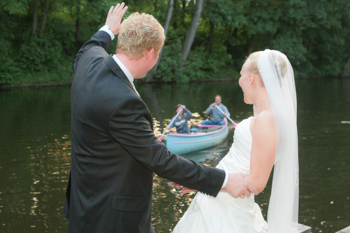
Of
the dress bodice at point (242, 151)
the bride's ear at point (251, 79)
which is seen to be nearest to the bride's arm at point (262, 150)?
the dress bodice at point (242, 151)

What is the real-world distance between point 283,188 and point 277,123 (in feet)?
1.69

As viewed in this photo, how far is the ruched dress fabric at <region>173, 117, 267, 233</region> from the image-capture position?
2.76 m

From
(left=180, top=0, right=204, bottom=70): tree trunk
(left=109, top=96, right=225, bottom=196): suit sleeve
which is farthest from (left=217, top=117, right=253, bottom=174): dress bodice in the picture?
(left=180, top=0, right=204, bottom=70): tree trunk

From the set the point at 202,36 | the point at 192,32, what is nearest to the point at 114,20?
the point at 192,32

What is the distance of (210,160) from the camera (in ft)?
37.3

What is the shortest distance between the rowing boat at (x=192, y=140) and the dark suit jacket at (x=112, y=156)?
30.0 ft

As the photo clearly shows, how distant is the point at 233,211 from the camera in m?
2.79

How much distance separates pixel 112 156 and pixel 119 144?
0.26 ft

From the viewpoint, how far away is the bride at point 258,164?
8.70 feet

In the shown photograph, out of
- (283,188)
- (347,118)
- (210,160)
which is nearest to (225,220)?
(283,188)

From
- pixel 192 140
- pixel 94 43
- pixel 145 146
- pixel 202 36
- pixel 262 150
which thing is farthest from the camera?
pixel 202 36

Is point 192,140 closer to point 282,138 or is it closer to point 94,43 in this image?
point 94,43

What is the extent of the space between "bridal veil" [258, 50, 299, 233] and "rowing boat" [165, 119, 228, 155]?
8.68 m

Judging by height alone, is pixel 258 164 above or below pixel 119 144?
below
